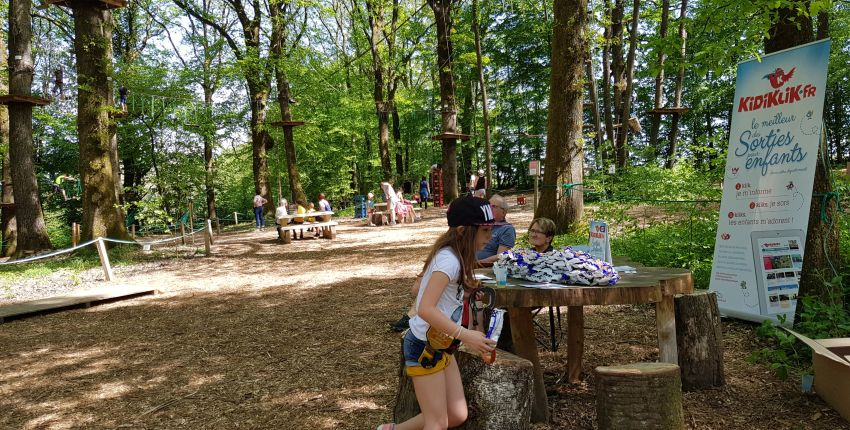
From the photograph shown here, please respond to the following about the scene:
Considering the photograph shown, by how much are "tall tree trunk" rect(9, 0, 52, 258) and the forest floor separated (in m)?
7.20

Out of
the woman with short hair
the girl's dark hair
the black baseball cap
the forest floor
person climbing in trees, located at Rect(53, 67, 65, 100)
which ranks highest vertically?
person climbing in trees, located at Rect(53, 67, 65, 100)

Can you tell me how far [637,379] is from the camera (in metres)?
2.66

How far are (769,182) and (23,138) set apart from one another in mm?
15232

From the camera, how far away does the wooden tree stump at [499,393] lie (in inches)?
107

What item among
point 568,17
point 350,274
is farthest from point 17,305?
point 568,17

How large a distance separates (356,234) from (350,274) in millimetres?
6873

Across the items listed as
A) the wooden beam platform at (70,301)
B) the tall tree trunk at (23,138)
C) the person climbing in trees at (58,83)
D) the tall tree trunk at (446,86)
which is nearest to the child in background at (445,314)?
the wooden beam platform at (70,301)

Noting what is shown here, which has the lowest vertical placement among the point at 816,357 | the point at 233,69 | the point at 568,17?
the point at 816,357

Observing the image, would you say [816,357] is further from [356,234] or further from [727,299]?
[356,234]

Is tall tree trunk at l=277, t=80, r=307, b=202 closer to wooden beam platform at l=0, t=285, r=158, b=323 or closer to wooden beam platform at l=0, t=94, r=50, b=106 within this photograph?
wooden beam platform at l=0, t=94, r=50, b=106

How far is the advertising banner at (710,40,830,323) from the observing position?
4242mm

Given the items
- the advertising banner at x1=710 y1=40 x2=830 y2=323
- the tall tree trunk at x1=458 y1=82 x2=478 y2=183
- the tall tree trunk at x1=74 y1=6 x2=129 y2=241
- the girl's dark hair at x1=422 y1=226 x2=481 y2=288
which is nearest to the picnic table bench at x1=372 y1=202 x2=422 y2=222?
the tall tree trunk at x1=74 y1=6 x2=129 y2=241

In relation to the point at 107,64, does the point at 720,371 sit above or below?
below

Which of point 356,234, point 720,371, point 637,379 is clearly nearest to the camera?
point 637,379
